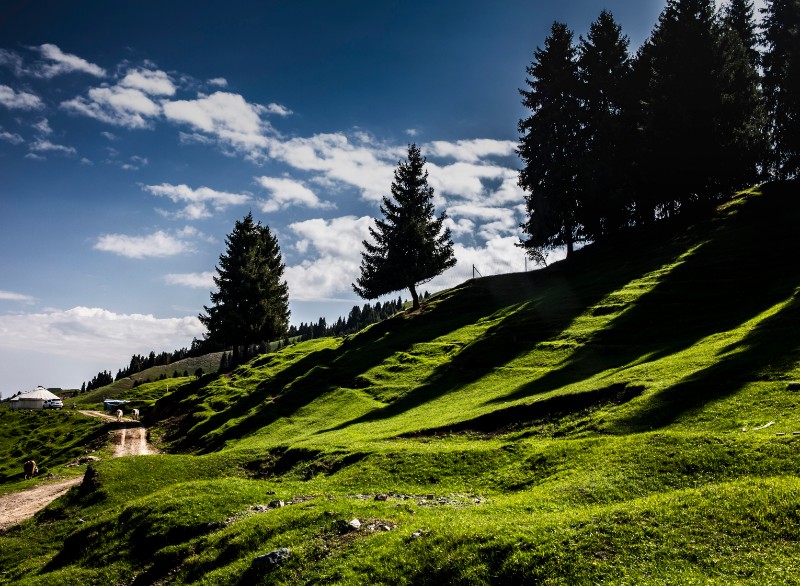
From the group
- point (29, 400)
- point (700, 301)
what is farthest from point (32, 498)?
point (29, 400)

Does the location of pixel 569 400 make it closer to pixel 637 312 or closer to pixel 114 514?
pixel 637 312

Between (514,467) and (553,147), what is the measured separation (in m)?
59.8

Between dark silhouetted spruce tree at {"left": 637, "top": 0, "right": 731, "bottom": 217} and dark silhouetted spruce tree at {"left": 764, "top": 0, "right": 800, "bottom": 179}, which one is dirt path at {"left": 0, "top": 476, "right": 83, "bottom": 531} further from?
dark silhouetted spruce tree at {"left": 764, "top": 0, "right": 800, "bottom": 179}

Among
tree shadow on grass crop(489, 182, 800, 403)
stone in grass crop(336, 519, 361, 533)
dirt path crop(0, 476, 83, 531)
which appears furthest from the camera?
tree shadow on grass crop(489, 182, 800, 403)

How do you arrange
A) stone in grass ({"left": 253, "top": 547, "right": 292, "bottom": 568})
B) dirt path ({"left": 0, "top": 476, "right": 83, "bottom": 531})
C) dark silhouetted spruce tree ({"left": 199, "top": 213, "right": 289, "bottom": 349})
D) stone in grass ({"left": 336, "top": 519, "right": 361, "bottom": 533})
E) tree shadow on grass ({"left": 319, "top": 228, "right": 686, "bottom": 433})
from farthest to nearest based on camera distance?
dark silhouetted spruce tree ({"left": 199, "top": 213, "right": 289, "bottom": 349}) → tree shadow on grass ({"left": 319, "top": 228, "right": 686, "bottom": 433}) → dirt path ({"left": 0, "top": 476, "right": 83, "bottom": 531}) → stone in grass ({"left": 336, "top": 519, "right": 361, "bottom": 533}) → stone in grass ({"left": 253, "top": 547, "right": 292, "bottom": 568})

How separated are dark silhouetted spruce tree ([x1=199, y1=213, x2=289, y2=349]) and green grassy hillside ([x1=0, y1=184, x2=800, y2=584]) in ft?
84.8

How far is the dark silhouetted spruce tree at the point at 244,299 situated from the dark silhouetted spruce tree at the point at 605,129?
158ft

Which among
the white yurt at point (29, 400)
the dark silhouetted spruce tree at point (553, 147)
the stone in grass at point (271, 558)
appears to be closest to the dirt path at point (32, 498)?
the stone in grass at point (271, 558)

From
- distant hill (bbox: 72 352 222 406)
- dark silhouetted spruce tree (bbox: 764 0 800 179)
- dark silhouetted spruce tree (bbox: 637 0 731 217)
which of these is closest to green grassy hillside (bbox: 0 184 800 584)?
dark silhouetted spruce tree (bbox: 637 0 731 217)

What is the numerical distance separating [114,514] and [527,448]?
1803cm

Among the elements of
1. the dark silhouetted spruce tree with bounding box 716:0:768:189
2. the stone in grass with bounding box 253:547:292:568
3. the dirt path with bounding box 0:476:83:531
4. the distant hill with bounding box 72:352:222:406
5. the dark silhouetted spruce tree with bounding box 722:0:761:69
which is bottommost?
the dirt path with bounding box 0:476:83:531

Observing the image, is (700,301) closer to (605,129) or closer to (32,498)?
(605,129)

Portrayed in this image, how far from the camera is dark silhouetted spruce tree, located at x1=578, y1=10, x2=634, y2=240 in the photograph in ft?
209

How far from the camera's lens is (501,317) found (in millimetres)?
50438
